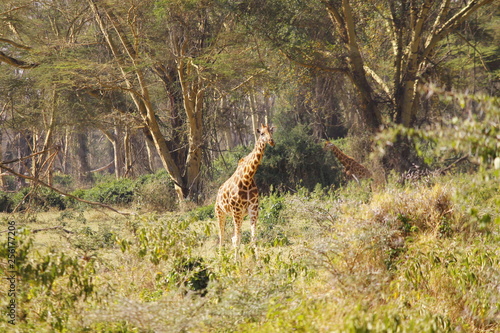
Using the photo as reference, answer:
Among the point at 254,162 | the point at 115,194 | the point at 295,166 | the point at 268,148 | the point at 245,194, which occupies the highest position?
the point at 254,162

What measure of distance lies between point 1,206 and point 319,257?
49.4ft

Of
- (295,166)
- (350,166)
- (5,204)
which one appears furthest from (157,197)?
(350,166)

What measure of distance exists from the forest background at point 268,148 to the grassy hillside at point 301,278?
1.3 inches

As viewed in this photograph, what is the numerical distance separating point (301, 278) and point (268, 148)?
10918 mm

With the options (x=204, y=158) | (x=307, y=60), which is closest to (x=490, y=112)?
(x=307, y=60)

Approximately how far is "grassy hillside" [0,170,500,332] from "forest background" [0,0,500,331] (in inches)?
1.3

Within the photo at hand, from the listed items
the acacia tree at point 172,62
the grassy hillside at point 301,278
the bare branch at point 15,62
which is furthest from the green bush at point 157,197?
the grassy hillside at point 301,278

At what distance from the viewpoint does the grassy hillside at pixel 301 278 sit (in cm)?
440

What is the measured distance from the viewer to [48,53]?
50.4ft

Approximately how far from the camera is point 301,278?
607 cm

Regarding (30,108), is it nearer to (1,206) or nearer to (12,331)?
(1,206)

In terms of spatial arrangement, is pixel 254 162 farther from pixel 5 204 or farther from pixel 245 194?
pixel 5 204

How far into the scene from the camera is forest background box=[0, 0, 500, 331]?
511cm

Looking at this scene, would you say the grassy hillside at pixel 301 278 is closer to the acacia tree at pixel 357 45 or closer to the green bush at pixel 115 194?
the acacia tree at pixel 357 45
